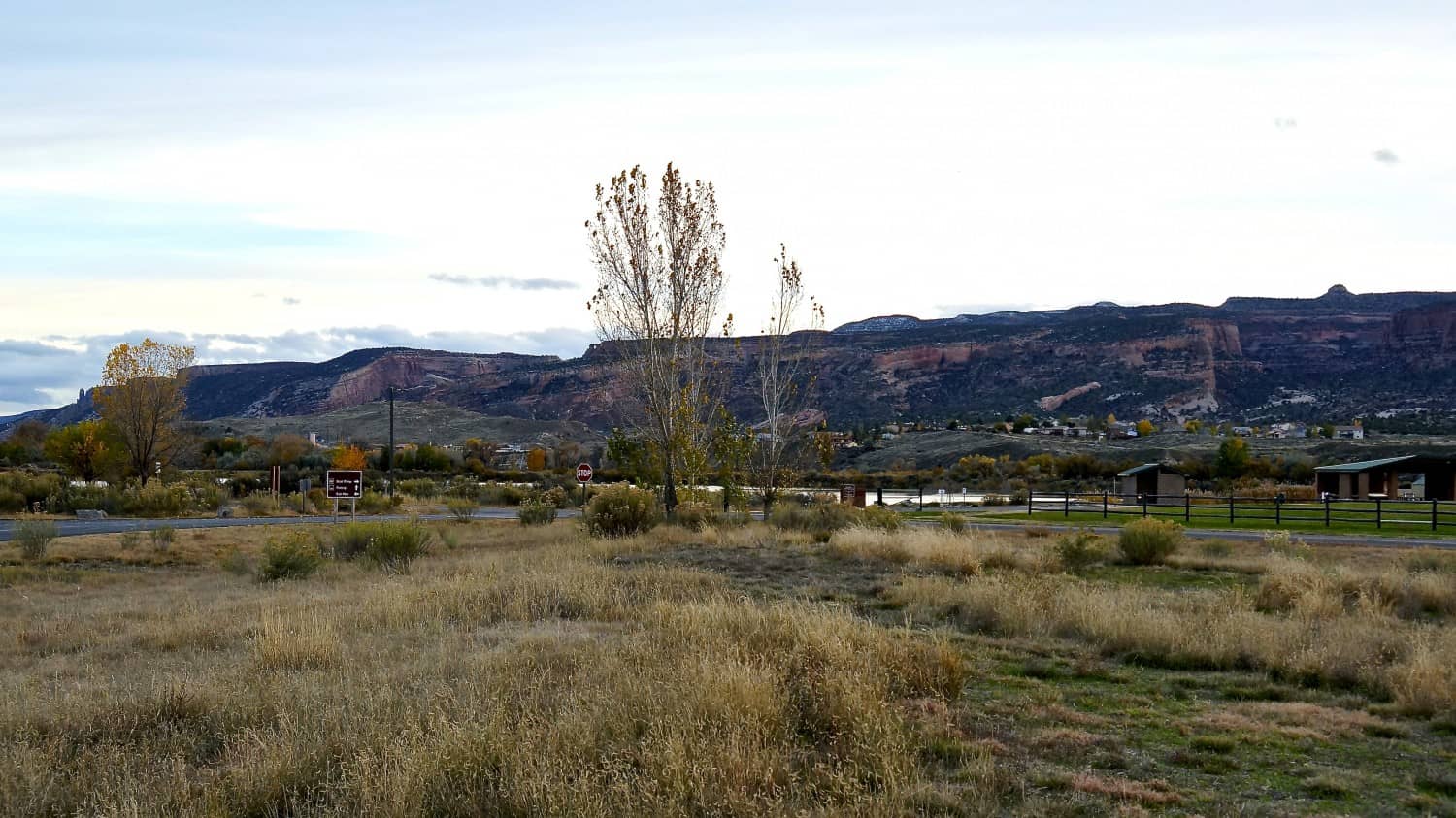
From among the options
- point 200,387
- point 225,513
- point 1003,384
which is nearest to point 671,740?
point 225,513

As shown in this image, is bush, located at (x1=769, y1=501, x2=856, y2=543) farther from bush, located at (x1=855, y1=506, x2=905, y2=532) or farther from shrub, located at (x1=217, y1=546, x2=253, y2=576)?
shrub, located at (x1=217, y1=546, x2=253, y2=576)

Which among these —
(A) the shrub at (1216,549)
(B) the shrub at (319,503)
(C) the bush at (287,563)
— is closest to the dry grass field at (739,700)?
(C) the bush at (287,563)

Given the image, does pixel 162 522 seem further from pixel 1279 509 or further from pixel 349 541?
pixel 1279 509

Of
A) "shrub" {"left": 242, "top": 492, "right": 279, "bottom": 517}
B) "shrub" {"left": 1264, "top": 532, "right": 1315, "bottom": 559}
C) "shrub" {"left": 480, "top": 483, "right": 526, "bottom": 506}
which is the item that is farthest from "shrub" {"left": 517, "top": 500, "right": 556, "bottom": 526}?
"shrub" {"left": 1264, "top": 532, "right": 1315, "bottom": 559}

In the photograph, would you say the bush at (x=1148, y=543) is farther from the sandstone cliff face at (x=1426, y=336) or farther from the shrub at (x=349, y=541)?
the sandstone cliff face at (x=1426, y=336)

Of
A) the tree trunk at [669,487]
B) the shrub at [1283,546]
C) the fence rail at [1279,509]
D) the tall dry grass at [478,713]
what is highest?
the tree trunk at [669,487]

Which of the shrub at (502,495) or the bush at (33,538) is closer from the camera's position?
the bush at (33,538)

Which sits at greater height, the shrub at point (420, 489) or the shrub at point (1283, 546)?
the shrub at point (1283, 546)

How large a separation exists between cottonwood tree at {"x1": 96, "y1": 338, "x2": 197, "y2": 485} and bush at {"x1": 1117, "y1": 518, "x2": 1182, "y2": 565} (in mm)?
45705

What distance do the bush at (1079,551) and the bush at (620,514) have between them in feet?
31.4

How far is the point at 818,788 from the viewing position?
21.1ft

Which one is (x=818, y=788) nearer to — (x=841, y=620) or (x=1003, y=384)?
(x=841, y=620)

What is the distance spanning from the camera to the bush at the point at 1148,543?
808 inches

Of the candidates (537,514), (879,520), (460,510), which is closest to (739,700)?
(879,520)
